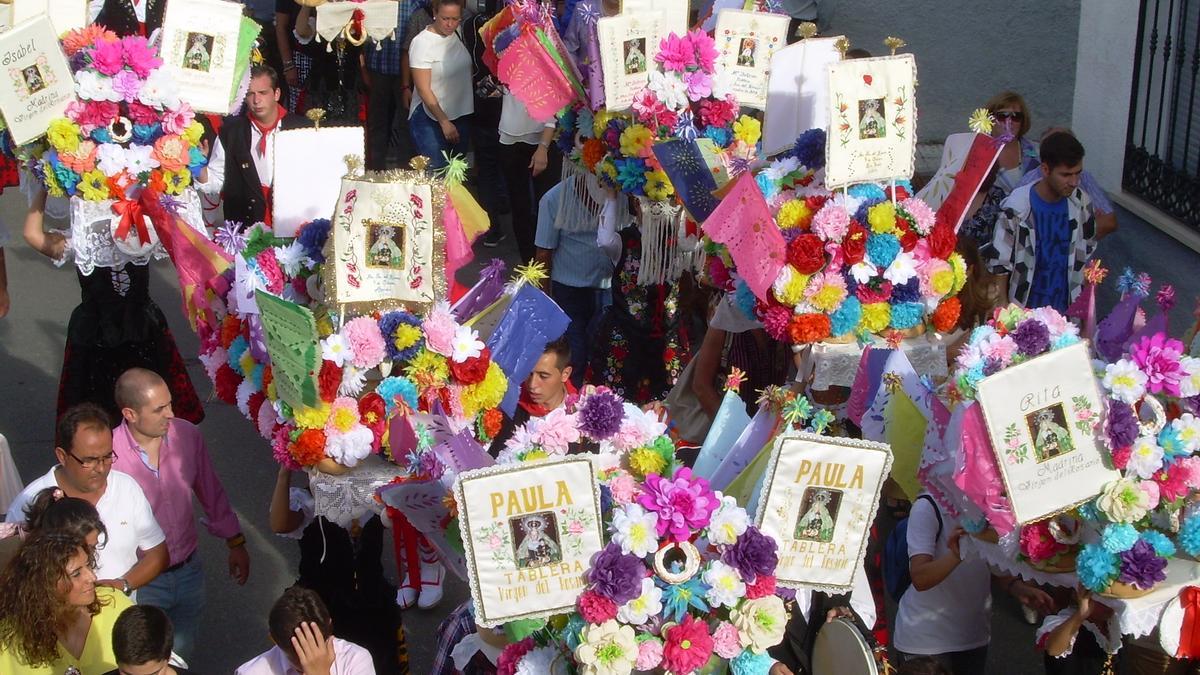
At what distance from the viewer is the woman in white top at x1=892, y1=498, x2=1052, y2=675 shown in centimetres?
491

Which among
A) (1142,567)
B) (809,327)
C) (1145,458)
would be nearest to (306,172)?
(809,327)

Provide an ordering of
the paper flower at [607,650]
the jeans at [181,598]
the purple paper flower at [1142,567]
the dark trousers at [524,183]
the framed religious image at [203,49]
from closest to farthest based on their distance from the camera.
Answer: the paper flower at [607,650], the purple paper flower at [1142,567], the jeans at [181,598], the framed religious image at [203,49], the dark trousers at [524,183]

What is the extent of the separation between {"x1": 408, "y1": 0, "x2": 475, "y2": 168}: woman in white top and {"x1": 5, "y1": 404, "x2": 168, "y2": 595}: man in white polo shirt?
15.6 ft

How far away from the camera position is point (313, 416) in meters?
5.24

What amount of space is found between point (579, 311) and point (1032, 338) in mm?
3458

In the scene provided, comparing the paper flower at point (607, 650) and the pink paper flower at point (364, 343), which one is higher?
the pink paper flower at point (364, 343)

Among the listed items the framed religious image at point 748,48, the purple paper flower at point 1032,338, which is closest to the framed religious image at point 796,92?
the framed religious image at point 748,48

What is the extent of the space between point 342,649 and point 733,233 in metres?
2.39

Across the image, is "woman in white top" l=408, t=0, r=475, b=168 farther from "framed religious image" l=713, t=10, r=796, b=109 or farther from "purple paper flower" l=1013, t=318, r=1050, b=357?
"purple paper flower" l=1013, t=318, r=1050, b=357

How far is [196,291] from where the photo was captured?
5980 mm

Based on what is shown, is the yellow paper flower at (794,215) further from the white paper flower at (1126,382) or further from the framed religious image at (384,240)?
the white paper flower at (1126,382)

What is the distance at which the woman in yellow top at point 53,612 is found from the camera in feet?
14.4

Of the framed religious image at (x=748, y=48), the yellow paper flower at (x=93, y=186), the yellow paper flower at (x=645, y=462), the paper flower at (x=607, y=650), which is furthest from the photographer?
the framed religious image at (x=748, y=48)

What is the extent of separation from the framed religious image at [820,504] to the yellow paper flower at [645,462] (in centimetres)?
40
